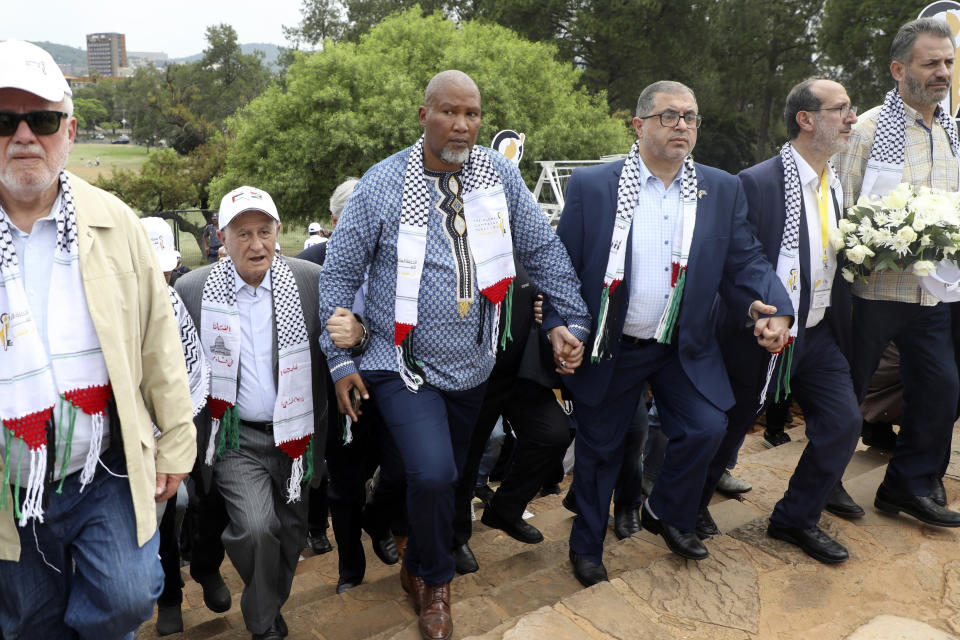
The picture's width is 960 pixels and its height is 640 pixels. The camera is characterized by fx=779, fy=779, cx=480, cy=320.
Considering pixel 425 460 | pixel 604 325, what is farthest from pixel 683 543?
pixel 425 460

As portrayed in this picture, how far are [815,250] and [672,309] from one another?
0.89 m

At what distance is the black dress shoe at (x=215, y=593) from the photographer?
4129mm

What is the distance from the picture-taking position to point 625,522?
4.58 m

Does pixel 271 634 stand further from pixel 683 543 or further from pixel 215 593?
pixel 683 543

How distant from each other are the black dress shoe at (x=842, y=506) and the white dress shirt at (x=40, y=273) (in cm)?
363

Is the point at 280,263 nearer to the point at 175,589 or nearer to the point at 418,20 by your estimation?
the point at 175,589

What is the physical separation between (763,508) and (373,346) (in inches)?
105

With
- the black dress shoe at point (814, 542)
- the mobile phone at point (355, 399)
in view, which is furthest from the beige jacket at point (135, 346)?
the black dress shoe at point (814, 542)

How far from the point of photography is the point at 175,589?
4.16 metres

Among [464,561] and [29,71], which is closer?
[29,71]

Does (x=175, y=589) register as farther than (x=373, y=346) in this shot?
Yes

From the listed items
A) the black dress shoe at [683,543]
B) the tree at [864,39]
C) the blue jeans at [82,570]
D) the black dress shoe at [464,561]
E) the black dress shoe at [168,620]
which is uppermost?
the tree at [864,39]

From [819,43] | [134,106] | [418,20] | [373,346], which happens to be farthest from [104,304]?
[134,106]

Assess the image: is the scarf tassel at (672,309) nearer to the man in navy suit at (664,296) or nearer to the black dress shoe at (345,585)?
the man in navy suit at (664,296)
